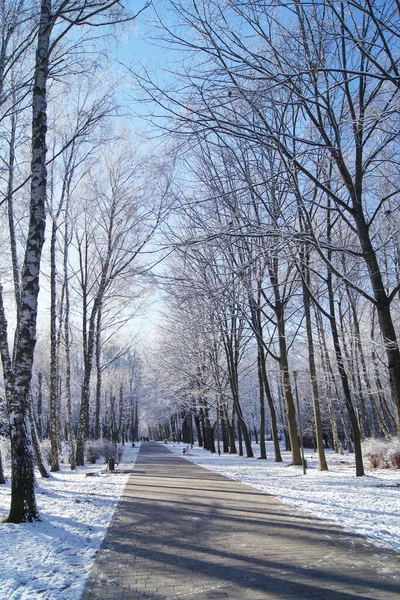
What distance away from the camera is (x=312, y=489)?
32.1ft

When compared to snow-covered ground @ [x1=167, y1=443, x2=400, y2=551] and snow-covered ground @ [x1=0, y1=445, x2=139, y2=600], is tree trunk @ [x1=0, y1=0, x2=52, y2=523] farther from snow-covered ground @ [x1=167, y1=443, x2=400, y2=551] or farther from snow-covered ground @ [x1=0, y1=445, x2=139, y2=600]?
snow-covered ground @ [x1=167, y1=443, x2=400, y2=551]

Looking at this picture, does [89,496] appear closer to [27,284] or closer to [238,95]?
[27,284]

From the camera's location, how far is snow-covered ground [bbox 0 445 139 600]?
4.11 m

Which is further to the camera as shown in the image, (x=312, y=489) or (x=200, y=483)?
(x=200, y=483)

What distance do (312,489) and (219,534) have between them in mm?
4485

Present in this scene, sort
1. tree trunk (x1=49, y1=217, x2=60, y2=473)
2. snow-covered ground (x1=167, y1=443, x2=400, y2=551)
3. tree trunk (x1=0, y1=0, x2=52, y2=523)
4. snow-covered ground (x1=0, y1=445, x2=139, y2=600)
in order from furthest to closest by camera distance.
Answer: tree trunk (x1=49, y1=217, x2=60, y2=473), tree trunk (x1=0, y1=0, x2=52, y2=523), snow-covered ground (x1=167, y1=443, x2=400, y2=551), snow-covered ground (x1=0, y1=445, x2=139, y2=600)

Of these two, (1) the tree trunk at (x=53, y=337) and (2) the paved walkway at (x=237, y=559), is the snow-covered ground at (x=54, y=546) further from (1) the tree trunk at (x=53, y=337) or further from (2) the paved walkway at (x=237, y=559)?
(1) the tree trunk at (x=53, y=337)

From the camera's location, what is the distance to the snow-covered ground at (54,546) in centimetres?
411

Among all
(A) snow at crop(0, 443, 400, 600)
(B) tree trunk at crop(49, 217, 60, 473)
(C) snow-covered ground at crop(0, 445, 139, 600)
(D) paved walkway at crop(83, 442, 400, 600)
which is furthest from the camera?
(B) tree trunk at crop(49, 217, 60, 473)

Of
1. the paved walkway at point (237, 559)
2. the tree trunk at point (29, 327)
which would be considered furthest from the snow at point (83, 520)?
the tree trunk at point (29, 327)

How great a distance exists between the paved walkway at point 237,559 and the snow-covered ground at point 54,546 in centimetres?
22

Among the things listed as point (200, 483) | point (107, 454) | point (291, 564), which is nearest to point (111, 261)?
point (107, 454)

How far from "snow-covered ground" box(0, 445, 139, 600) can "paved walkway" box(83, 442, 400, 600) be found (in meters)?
0.22

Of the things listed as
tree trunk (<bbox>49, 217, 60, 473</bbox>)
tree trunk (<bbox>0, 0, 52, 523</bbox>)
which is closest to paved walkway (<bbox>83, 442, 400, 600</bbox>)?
tree trunk (<bbox>0, 0, 52, 523</bbox>)
